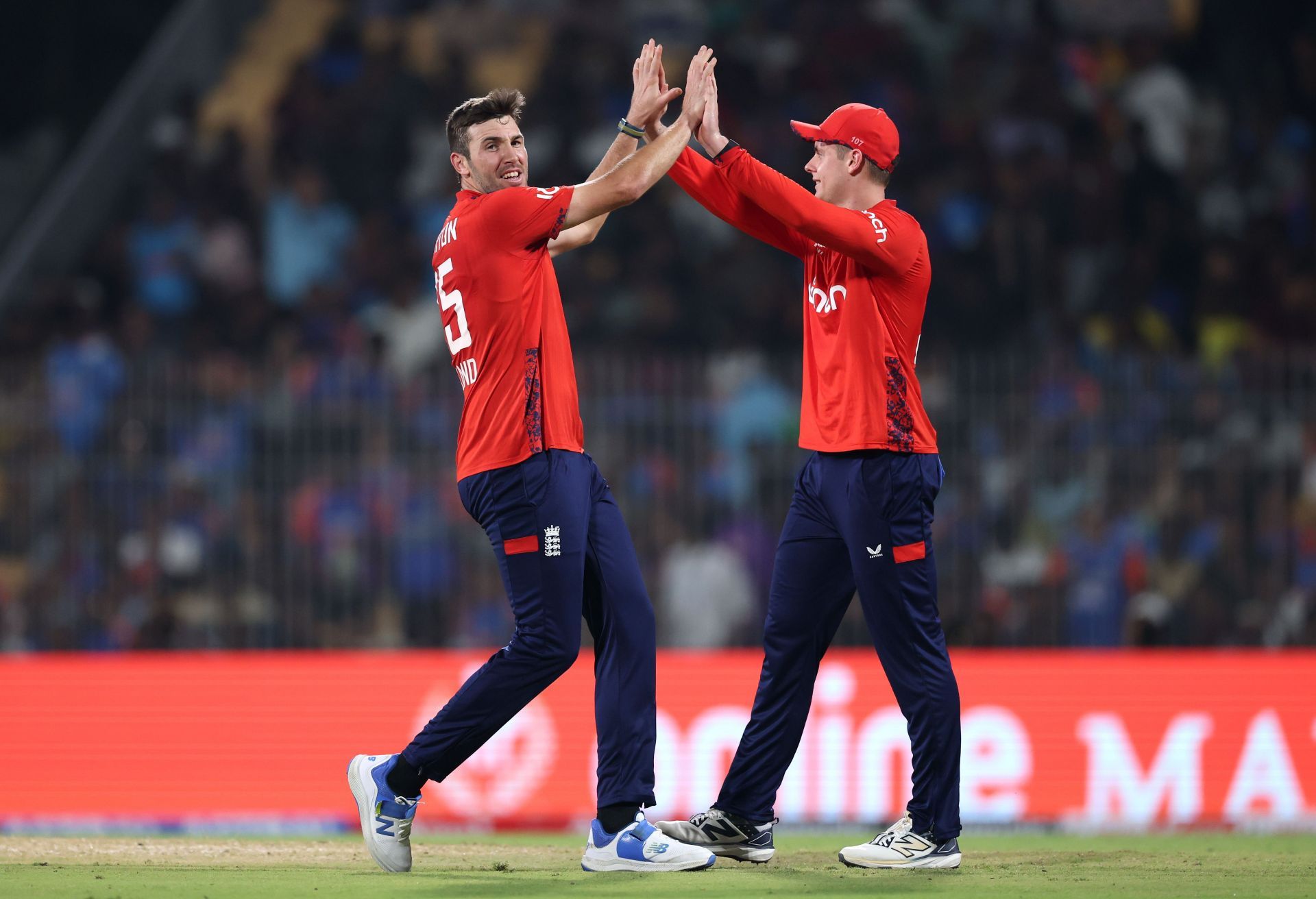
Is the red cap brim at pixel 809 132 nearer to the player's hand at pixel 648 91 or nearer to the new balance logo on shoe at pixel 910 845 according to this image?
the player's hand at pixel 648 91

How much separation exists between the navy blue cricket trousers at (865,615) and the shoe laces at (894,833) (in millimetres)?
34

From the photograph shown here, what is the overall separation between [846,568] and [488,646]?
5325 mm

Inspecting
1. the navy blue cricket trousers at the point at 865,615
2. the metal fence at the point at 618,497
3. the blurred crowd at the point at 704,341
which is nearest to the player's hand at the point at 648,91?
the navy blue cricket trousers at the point at 865,615

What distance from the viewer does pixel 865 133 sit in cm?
603

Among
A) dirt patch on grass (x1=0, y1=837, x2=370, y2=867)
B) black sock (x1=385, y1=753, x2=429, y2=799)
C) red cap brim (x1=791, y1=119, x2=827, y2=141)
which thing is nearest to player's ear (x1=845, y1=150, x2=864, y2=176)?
red cap brim (x1=791, y1=119, x2=827, y2=141)

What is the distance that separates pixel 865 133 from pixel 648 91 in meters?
0.76

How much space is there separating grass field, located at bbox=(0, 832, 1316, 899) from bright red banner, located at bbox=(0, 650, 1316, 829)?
73.4 inches

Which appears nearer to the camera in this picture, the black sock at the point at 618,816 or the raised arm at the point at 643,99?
the black sock at the point at 618,816

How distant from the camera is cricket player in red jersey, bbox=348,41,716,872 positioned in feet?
18.6

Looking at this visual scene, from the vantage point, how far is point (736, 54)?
15664 millimetres

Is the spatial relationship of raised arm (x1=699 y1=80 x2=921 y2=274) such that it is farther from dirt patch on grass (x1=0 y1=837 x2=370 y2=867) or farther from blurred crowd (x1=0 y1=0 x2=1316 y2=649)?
blurred crowd (x1=0 y1=0 x2=1316 y2=649)

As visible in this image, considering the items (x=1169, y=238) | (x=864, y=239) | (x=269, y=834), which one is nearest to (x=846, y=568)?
(x=864, y=239)

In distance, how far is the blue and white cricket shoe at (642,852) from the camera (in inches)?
223

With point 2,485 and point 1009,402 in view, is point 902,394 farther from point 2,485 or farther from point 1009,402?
point 2,485
